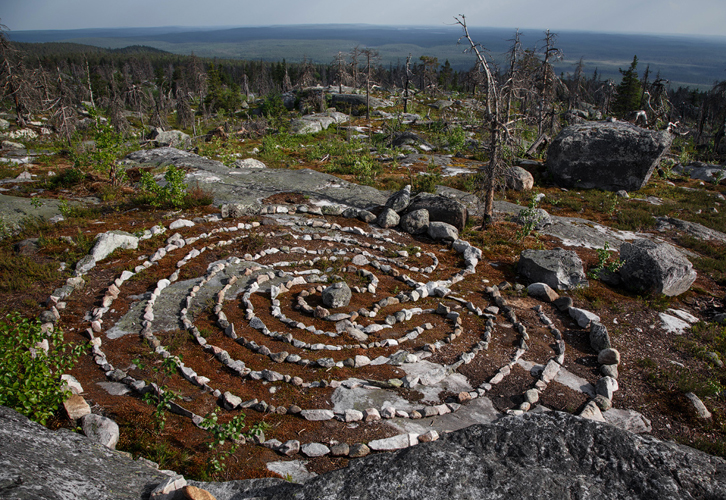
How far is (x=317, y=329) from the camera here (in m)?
9.68

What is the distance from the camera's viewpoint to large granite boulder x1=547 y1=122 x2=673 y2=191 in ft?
73.0

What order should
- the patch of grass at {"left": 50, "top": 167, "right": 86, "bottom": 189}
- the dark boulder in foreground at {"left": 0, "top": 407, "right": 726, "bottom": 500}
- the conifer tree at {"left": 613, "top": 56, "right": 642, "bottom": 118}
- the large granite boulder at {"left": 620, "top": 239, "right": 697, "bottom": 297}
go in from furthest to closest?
the conifer tree at {"left": 613, "top": 56, "right": 642, "bottom": 118} → the patch of grass at {"left": 50, "top": 167, "right": 86, "bottom": 189} → the large granite boulder at {"left": 620, "top": 239, "right": 697, "bottom": 297} → the dark boulder in foreground at {"left": 0, "top": 407, "right": 726, "bottom": 500}

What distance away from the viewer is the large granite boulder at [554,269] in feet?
39.2

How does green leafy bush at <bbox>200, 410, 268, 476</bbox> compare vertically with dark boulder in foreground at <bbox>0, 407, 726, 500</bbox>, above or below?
below

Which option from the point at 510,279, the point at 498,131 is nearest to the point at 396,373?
the point at 510,279

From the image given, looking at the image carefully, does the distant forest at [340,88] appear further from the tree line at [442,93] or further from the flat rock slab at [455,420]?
the flat rock slab at [455,420]

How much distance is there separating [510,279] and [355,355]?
20.8ft

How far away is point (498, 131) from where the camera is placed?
571 inches

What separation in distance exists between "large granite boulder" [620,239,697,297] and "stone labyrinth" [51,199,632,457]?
128 inches

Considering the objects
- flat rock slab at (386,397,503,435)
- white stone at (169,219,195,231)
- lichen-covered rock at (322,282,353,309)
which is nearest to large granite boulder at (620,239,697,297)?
flat rock slab at (386,397,503,435)

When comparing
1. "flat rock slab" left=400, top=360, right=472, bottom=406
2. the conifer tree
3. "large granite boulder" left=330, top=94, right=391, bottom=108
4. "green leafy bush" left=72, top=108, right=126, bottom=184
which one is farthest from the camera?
the conifer tree

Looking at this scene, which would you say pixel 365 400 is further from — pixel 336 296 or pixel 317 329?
pixel 336 296

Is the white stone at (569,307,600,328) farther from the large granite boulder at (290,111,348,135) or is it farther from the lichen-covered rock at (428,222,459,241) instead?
the large granite boulder at (290,111,348,135)

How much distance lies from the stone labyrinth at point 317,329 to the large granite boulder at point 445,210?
1.63m
